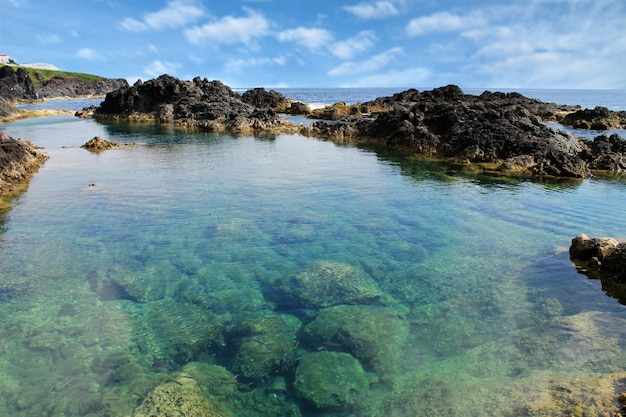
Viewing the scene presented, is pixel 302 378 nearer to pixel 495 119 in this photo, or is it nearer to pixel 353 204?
pixel 353 204

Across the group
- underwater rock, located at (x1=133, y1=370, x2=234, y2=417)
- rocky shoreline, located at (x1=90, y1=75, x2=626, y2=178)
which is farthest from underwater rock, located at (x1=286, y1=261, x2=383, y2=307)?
rocky shoreline, located at (x1=90, y1=75, x2=626, y2=178)

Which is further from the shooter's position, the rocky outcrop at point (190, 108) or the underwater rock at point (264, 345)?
the rocky outcrop at point (190, 108)

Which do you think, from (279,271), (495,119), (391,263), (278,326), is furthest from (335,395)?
(495,119)

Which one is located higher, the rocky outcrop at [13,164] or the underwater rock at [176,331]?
the rocky outcrop at [13,164]

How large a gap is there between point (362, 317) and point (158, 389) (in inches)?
225

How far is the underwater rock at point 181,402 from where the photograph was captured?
7.86 m

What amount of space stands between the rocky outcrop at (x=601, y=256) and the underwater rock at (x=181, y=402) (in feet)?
45.4

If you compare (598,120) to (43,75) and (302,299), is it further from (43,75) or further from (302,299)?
(43,75)

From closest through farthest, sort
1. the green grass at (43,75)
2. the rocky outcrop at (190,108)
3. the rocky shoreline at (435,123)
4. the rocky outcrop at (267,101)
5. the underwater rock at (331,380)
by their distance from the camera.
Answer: the underwater rock at (331,380), the rocky shoreline at (435,123), the rocky outcrop at (190,108), the rocky outcrop at (267,101), the green grass at (43,75)

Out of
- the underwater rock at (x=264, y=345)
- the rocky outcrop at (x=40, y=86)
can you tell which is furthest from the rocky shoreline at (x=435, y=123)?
the rocky outcrop at (x=40, y=86)

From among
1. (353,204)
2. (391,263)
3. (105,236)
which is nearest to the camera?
(391,263)

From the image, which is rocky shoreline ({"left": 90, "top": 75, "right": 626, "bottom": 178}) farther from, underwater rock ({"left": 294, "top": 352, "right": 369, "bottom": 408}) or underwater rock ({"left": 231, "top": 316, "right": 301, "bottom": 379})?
underwater rock ({"left": 294, "top": 352, "right": 369, "bottom": 408})

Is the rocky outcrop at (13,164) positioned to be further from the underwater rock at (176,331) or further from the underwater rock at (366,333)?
the underwater rock at (366,333)

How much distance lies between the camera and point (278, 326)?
1100 centimetres
